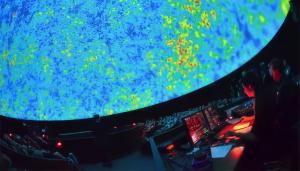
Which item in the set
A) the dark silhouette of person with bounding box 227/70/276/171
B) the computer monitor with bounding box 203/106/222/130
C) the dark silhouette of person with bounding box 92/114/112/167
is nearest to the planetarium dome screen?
the dark silhouette of person with bounding box 92/114/112/167

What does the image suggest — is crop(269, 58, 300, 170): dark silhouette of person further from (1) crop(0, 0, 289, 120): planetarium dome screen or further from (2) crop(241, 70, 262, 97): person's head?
(1) crop(0, 0, 289, 120): planetarium dome screen

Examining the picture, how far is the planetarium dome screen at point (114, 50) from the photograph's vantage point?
4531 millimetres

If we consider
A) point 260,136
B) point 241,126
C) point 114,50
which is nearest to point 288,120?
point 260,136

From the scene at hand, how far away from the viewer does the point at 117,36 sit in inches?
244

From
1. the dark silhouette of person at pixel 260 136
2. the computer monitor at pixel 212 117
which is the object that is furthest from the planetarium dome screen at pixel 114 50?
the dark silhouette of person at pixel 260 136

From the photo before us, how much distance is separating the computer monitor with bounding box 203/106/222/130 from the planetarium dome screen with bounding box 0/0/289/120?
Result: 2.39 m

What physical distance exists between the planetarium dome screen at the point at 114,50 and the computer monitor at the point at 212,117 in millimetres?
2389

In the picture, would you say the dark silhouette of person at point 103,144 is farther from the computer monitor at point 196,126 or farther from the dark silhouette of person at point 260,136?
the dark silhouette of person at point 260,136

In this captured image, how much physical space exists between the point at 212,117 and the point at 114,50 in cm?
449

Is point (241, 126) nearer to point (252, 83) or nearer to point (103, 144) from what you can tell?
point (252, 83)

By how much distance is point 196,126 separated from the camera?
143cm

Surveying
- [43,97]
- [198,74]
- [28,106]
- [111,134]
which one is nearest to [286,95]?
[111,134]

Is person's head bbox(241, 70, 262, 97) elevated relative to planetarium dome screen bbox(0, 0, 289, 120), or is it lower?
lower

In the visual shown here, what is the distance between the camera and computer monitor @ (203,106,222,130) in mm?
1542
